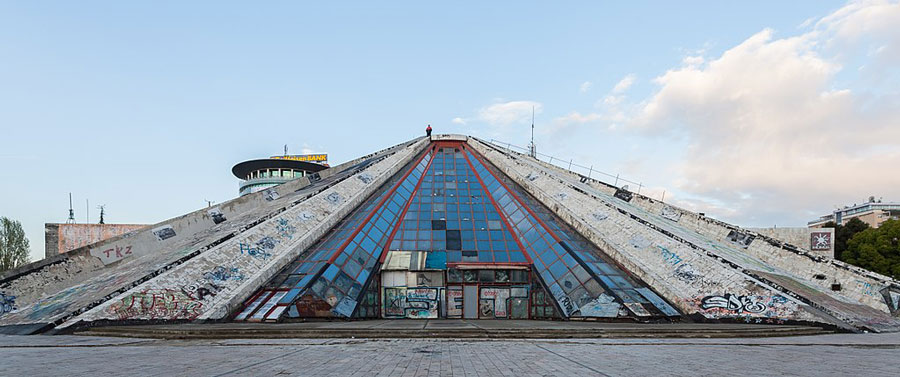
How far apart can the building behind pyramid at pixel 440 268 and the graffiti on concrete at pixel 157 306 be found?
0.04 m

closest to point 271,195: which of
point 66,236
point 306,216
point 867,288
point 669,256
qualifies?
point 306,216

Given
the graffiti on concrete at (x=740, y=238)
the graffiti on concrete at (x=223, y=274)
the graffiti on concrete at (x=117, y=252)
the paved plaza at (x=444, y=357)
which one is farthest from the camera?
the graffiti on concrete at (x=740, y=238)

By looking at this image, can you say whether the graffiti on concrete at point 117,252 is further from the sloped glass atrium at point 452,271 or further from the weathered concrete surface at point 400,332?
the sloped glass atrium at point 452,271

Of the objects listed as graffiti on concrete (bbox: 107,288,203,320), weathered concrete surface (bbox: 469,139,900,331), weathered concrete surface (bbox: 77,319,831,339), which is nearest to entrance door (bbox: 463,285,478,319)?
weathered concrete surface (bbox: 77,319,831,339)

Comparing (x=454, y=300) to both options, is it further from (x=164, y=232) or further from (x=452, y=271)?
(x=164, y=232)

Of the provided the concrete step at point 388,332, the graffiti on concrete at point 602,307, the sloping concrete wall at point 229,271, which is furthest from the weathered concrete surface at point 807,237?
the sloping concrete wall at point 229,271

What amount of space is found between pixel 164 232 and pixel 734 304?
23886 mm

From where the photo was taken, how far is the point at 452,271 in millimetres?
20469

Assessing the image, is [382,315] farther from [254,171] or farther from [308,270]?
[254,171]

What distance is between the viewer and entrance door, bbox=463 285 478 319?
66.3 ft

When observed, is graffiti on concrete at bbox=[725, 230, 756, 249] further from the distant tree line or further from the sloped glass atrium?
the distant tree line

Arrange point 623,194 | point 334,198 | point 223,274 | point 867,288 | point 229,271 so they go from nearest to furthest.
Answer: point 223,274, point 229,271, point 867,288, point 334,198, point 623,194

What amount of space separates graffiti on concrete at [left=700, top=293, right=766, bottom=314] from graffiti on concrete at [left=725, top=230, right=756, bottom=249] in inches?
265

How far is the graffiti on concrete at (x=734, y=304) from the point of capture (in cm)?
1688
